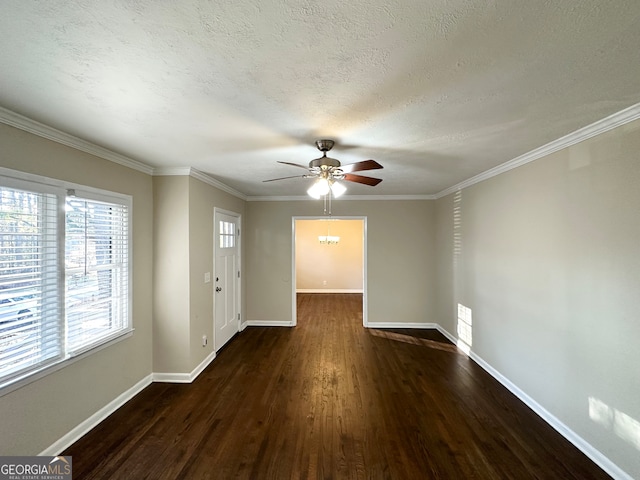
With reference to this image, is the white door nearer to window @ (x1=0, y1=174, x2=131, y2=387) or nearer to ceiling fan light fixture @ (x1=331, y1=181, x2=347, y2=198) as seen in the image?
window @ (x1=0, y1=174, x2=131, y2=387)

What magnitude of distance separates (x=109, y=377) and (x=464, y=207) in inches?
182

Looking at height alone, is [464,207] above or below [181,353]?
above

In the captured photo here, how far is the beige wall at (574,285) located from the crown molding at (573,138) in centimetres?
5

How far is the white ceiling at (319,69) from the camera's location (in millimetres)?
1006

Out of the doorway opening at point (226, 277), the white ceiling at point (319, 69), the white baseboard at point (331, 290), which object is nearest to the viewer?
the white ceiling at point (319, 69)

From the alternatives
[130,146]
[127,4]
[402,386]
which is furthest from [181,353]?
[127,4]

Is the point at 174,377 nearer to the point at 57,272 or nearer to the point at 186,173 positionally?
the point at 57,272

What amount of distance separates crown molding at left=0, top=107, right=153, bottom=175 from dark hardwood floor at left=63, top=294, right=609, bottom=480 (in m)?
2.38

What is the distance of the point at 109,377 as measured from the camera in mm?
2568

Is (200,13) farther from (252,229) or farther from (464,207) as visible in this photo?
(252,229)

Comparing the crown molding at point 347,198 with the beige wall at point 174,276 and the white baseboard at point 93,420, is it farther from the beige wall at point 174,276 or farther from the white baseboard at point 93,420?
the white baseboard at point 93,420

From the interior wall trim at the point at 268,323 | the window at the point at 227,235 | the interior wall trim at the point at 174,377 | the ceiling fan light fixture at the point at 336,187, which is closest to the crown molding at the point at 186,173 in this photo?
the window at the point at 227,235

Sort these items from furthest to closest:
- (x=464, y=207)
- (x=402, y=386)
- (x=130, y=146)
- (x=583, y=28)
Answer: (x=464, y=207)
(x=402, y=386)
(x=130, y=146)
(x=583, y=28)

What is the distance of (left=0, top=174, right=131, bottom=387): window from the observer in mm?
1772
